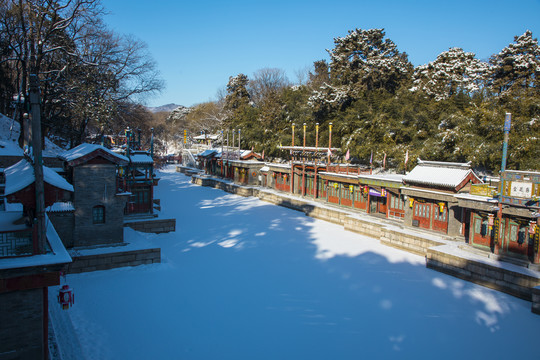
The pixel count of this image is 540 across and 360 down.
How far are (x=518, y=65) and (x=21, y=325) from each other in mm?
29579

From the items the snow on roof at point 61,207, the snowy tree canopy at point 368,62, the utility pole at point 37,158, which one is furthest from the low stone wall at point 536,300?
the snowy tree canopy at point 368,62

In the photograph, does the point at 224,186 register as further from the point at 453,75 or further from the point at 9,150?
the point at 453,75

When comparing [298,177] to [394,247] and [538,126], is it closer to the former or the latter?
[394,247]

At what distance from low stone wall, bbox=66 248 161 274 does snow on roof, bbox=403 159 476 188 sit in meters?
12.4

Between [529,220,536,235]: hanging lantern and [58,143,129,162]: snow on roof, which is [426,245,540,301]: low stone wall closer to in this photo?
[529,220,536,235]: hanging lantern

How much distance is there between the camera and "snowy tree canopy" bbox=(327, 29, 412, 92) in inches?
1315

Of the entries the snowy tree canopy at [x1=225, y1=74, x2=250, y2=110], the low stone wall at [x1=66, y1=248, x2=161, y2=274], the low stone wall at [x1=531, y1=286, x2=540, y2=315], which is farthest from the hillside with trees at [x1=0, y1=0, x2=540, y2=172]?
the snowy tree canopy at [x1=225, y1=74, x2=250, y2=110]

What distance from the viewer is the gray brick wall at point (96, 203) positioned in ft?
44.5

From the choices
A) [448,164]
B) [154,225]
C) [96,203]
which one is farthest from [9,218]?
[448,164]

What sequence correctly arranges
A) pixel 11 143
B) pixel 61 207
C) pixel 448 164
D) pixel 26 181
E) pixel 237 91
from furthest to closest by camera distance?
pixel 237 91 → pixel 11 143 → pixel 448 164 → pixel 61 207 → pixel 26 181

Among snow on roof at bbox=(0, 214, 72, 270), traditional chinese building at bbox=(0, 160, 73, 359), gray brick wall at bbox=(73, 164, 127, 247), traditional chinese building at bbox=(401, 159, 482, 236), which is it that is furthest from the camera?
traditional chinese building at bbox=(401, 159, 482, 236)

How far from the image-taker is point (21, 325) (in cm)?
615

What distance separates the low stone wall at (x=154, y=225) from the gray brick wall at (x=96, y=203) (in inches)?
143

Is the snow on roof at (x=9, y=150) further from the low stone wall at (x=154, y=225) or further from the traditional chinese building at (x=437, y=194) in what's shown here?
the traditional chinese building at (x=437, y=194)
